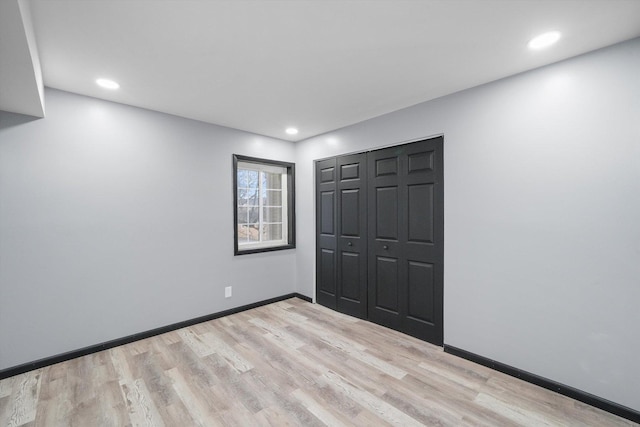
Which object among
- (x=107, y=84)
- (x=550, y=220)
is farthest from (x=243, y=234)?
(x=550, y=220)

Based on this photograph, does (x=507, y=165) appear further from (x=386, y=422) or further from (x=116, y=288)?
(x=116, y=288)

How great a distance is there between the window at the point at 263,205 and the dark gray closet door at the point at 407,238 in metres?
1.50

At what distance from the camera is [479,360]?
2.46 m

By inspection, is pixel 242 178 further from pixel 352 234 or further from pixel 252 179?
pixel 352 234

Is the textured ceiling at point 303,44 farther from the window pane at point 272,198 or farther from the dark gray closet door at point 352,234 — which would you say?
the window pane at point 272,198

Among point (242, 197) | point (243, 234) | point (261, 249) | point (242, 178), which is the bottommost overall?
point (261, 249)

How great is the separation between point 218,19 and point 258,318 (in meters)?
3.13

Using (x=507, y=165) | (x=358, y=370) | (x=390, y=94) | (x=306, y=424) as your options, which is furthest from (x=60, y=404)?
(x=507, y=165)

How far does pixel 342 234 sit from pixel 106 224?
2.61 metres

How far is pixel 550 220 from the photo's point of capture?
2.11 meters

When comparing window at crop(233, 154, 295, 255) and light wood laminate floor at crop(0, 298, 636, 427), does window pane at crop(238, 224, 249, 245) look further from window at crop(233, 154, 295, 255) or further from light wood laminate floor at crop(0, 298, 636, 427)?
light wood laminate floor at crop(0, 298, 636, 427)

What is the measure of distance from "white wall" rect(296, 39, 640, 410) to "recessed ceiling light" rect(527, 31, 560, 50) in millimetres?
355

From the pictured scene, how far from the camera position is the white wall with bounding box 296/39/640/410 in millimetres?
1835

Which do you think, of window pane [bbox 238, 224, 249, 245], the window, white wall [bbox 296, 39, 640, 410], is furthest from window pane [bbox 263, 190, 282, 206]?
white wall [bbox 296, 39, 640, 410]
